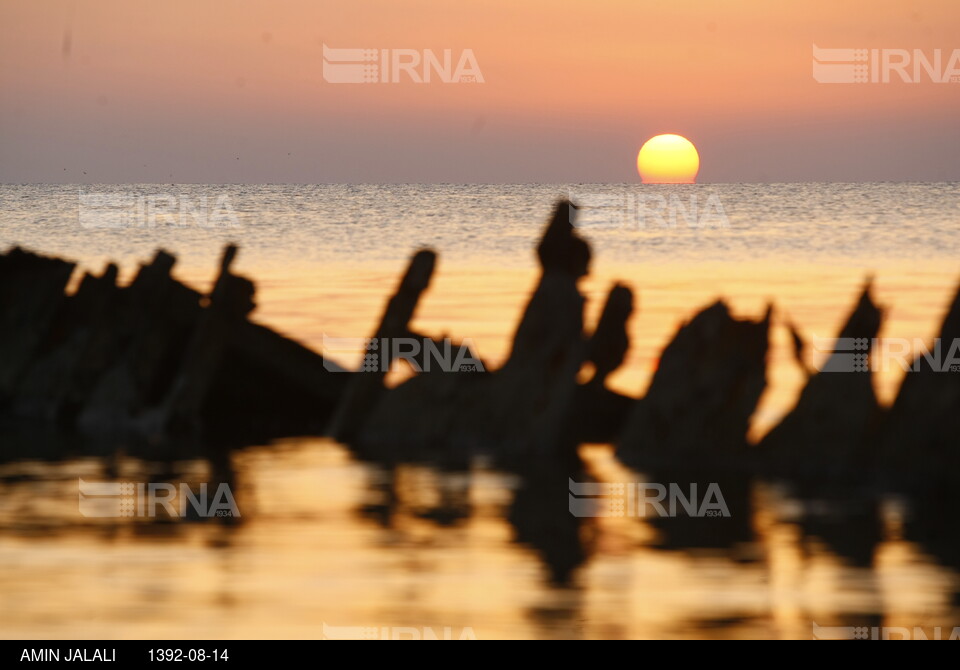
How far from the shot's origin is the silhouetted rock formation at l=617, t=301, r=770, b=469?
1992cm

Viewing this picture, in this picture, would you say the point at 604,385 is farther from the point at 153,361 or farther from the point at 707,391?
the point at 153,361

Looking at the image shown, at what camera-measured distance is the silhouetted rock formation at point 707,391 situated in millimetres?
19922

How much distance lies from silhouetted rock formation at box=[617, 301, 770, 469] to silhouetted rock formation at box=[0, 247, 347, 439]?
18.7ft

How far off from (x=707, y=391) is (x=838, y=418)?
1.53m

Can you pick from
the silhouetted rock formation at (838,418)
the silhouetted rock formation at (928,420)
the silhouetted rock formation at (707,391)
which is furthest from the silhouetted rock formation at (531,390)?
the silhouetted rock formation at (928,420)

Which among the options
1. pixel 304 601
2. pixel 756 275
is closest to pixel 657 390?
pixel 304 601

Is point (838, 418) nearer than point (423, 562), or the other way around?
point (423, 562)

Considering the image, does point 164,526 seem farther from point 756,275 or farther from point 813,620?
point 756,275

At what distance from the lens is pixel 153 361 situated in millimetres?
23828

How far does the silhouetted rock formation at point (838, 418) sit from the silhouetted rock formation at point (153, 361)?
715 centimetres

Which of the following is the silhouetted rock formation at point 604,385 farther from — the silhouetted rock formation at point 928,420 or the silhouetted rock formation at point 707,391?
the silhouetted rock formation at point 928,420

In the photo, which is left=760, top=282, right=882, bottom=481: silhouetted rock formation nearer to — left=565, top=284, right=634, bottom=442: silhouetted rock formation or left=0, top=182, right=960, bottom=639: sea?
left=0, top=182, right=960, bottom=639: sea

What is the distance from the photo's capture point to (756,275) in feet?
227

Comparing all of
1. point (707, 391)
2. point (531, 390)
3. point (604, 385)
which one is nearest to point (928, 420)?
point (707, 391)
